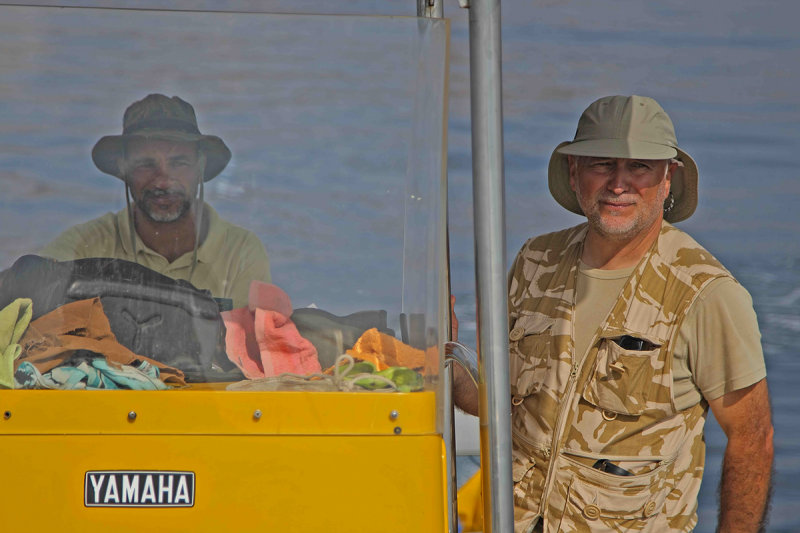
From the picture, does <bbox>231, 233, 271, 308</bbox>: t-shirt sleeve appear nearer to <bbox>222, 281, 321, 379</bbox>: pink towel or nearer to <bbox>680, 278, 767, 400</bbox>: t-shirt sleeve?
<bbox>222, 281, 321, 379</bbox>: pink towel

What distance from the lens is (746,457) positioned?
6.79 ft

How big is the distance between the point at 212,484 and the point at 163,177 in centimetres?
49

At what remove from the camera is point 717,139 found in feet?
12.3

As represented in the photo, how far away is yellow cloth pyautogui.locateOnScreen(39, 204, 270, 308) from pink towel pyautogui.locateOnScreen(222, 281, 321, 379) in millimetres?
20

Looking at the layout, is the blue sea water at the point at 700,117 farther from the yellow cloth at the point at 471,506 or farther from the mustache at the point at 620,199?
the yellow cloth at the point at 471,506

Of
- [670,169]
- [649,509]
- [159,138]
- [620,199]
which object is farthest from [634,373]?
[159,138]

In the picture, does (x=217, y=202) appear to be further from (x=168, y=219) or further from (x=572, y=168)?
(x=572, y=168)

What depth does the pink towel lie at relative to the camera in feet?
4.91

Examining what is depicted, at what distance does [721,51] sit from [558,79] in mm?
664

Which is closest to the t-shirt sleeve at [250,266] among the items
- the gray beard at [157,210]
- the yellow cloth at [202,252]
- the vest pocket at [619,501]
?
the yellow cloth at [202,252]

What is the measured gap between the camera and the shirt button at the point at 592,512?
204 cm

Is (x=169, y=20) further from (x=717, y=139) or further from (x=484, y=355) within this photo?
(x=717, y=139)

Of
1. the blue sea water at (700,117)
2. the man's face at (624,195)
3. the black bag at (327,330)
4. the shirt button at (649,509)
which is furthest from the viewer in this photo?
the blue sea water at (700,117)

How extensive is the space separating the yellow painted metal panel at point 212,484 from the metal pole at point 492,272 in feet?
0.56
